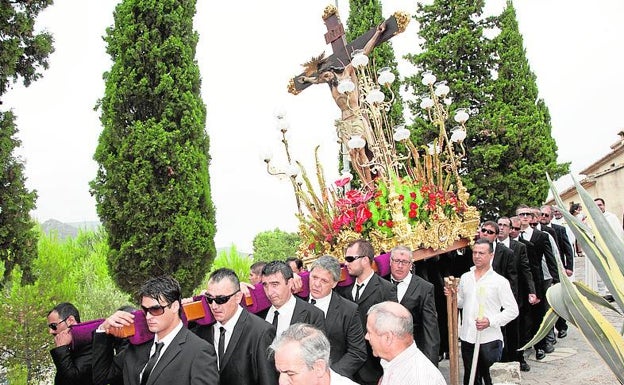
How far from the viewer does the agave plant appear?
2.06 m

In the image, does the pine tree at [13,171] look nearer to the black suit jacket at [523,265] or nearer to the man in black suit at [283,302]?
the man in black suit at [283,302]

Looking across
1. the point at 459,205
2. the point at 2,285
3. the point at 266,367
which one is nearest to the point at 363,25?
the point at 459,205

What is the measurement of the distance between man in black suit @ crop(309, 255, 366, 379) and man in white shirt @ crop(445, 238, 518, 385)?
5.04 ft

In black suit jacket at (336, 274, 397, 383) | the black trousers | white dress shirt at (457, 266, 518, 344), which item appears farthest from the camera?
the black trousers

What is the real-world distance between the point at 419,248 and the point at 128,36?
5.63 meters

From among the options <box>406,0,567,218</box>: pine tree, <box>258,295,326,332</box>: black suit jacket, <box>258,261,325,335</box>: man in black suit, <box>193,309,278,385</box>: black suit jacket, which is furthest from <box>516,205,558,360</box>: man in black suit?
<box>406,0,567,218</box>: pine tree

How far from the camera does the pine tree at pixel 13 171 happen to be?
21.4 feet

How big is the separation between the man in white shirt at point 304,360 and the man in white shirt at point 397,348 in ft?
1.72

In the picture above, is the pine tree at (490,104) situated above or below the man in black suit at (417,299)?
above

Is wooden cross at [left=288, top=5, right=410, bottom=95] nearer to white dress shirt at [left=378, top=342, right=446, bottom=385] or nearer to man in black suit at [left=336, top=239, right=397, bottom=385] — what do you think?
man in black suit at [left=336, top=239, right=397, bottom=385]

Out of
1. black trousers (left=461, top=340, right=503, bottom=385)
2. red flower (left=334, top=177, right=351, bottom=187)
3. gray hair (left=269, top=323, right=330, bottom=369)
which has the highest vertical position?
red flower (left=334, top=177, right=351, bottom=187)

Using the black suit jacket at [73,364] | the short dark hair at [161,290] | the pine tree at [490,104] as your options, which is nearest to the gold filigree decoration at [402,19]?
the short dark hair at [161,290]

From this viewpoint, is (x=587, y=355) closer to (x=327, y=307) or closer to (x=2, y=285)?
(x=327, y=307)

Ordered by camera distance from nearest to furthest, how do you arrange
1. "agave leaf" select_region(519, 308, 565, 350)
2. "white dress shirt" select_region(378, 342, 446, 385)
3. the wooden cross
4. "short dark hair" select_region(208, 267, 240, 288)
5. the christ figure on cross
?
"agave leaf" select_region(519, 308, 565, 350)
"white dress shirt" select_region(378, 342, 446, 385)
"short dark hair" select_region(208, 267, 240, 288)
the christ figure on cross
the wooden cross
